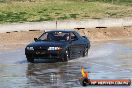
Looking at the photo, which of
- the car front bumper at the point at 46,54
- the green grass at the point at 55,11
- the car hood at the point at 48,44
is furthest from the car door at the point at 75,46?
the green grass at the point at 55,11

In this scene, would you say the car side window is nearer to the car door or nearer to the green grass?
the car door

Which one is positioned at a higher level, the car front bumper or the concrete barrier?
the car front bumper

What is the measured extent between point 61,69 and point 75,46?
12.1 feet

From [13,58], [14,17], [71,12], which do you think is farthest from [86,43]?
[71,12]

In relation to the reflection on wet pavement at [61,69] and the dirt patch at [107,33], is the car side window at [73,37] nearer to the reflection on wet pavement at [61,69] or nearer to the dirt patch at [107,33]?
the reflection on wet pavement at [61,69]

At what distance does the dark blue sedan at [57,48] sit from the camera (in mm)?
22938

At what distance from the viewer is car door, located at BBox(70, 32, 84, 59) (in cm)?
2421

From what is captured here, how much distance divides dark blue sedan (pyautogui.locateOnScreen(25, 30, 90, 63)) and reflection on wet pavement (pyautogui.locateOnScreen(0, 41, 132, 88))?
1.08ft

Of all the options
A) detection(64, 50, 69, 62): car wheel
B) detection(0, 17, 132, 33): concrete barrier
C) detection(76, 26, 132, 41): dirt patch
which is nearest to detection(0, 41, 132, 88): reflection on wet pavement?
detection(64, 50, 69, 62): car wheel

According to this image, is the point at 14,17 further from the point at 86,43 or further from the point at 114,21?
the point at 86,43

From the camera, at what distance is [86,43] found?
25891 mm

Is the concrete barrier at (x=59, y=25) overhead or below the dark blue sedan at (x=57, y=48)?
below

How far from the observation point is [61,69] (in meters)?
21.0

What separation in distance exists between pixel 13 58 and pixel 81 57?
9.84ft
